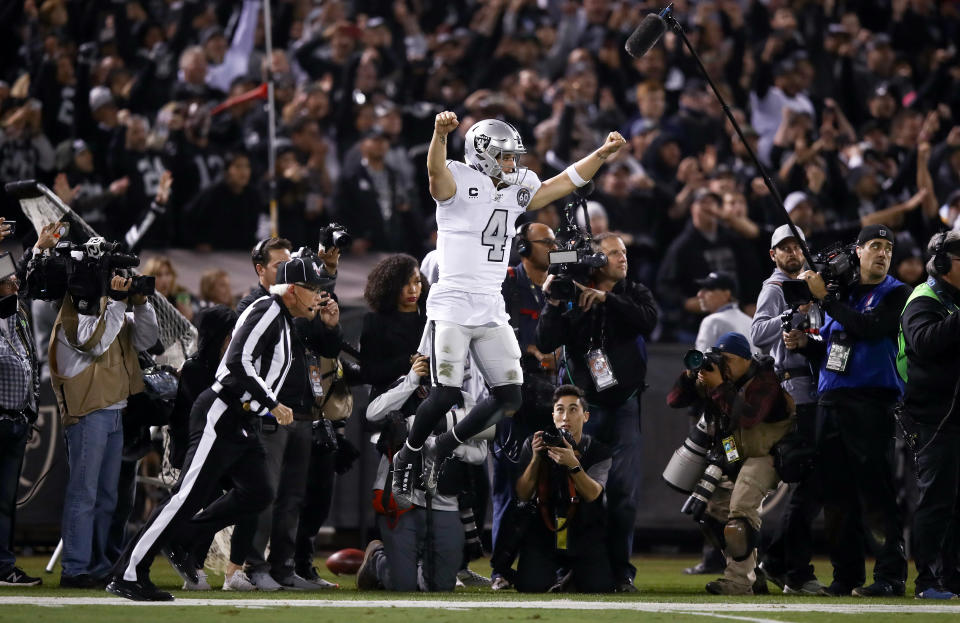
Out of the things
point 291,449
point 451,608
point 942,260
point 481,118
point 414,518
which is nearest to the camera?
point 451,608

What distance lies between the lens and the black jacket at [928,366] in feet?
27.1

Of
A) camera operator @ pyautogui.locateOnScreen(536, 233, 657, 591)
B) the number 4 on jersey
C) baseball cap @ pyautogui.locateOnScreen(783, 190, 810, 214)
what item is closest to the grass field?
camera operator @ pyautogui.locateOnScreen(536, 233, 657, 591)

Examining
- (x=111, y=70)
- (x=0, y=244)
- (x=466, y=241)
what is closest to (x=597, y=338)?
(x=466, y=241)

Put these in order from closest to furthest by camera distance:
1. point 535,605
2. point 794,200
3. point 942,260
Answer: point 535,605 → point 942,260 → point 794,200

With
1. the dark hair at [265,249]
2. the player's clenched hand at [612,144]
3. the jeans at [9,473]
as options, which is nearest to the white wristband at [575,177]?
the player's clenched hand at [612,144]

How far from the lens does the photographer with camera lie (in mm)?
8719

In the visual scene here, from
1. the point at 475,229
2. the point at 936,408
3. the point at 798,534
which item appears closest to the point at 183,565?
the point at 475,229

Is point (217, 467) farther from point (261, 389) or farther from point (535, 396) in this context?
point (535, 396)

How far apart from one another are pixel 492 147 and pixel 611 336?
160cm

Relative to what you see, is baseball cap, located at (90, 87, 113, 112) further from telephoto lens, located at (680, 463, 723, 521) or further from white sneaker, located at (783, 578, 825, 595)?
white sneaker, located at (783, 578, 825, 595)

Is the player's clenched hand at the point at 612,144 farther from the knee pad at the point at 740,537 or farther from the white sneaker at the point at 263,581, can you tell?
the white sneaker at the point at 263,581

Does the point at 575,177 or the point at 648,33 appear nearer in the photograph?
the point at 575,177

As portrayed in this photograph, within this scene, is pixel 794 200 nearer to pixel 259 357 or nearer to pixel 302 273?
pixel 302 273

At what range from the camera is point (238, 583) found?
860 cm
